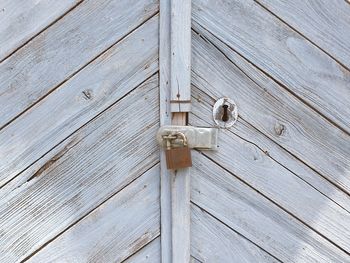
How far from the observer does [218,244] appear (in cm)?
123

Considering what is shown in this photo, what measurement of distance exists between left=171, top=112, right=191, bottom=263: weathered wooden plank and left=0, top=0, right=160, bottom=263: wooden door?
43 millimetres

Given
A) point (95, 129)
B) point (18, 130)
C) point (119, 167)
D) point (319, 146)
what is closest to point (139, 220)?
point (119, 167)

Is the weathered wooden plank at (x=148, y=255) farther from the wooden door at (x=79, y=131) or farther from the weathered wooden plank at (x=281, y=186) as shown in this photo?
the weathered wooden plank at (x=281, y=186)

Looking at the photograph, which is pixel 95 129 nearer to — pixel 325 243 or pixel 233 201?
pixel 233 201

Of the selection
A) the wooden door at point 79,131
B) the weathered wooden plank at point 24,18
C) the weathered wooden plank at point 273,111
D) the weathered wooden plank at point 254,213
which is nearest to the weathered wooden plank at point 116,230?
the wooden door at point 79,131

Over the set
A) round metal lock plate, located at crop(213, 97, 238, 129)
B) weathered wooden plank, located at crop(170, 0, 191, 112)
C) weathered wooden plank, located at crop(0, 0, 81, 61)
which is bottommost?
round metal lock plate, located at crop(213, 97, 238, 129)

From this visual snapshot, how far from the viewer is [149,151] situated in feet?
3.97

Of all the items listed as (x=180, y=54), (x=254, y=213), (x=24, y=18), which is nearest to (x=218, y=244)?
(x=254, y=213)

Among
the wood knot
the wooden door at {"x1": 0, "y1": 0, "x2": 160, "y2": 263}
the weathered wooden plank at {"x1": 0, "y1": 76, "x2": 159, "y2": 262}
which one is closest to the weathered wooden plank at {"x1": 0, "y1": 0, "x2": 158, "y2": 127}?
the wooden door at {"x1": 0, "y1": 0, "x2": 160, "y2": 263}

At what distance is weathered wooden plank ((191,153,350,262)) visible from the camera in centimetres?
121

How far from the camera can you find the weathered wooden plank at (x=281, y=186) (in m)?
1.21

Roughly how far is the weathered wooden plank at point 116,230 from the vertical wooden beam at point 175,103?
1.1 inches

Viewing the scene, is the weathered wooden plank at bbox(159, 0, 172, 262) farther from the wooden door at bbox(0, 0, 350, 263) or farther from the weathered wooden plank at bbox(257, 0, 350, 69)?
the weathered wooden plank at bbox(257, 0, 350, 69)

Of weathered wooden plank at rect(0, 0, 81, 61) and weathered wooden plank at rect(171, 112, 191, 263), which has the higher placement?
weathered wooden plank at rect(0, 0, 81, 61)
